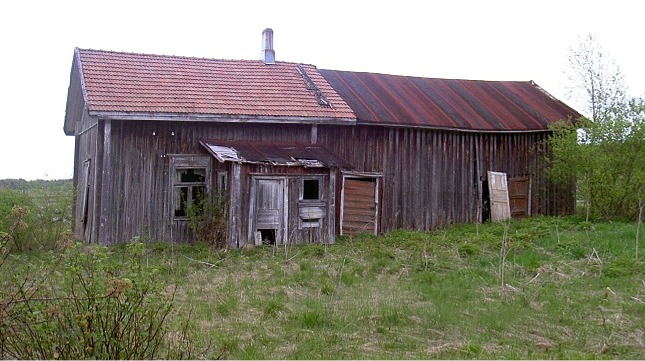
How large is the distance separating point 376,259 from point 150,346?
26.2 feet

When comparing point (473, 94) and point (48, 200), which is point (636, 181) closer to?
point (473, 94)

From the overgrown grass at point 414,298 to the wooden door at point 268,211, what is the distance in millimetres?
882

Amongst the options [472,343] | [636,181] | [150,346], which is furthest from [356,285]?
[636,181]

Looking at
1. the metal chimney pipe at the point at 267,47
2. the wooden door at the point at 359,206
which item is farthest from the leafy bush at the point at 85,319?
the metal chimney pipe at the point at 267,47

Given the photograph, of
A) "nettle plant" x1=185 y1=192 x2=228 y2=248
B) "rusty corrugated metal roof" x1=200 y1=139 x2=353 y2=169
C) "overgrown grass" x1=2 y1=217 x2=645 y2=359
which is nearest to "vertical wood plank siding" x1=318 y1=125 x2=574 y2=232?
"rusty corrugated metal roof" x1=200 y1=139 x2=353 y2=169

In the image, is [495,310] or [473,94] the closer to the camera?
[495,310]

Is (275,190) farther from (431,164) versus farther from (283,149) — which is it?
(431,164)

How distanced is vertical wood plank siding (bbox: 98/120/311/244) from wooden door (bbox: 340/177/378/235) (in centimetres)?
366

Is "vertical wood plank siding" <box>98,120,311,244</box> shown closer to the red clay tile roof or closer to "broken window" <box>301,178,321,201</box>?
the red clay tile roof

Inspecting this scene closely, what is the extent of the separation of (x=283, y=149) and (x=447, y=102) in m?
7.02

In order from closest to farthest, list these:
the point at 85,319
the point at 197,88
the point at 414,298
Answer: the point at 85,319 < the point at 414,298 < the point at 197,88

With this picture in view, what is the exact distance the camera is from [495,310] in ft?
29.1

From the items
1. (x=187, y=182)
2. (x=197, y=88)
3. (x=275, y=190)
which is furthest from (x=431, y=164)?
(x=187, y=182)

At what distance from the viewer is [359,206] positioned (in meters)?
18.5
